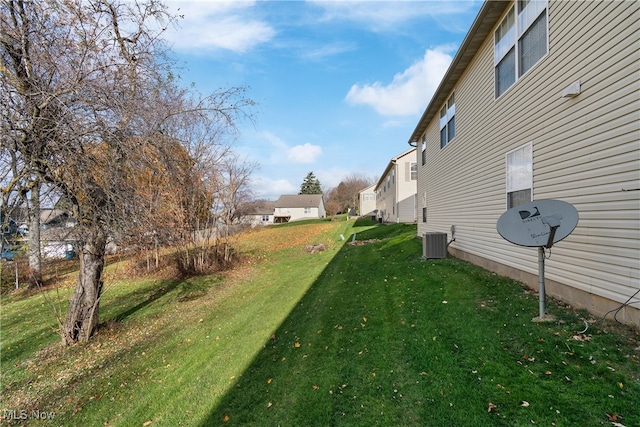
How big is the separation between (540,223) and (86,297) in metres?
7.84

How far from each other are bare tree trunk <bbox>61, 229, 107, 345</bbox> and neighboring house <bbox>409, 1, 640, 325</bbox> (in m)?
7.85

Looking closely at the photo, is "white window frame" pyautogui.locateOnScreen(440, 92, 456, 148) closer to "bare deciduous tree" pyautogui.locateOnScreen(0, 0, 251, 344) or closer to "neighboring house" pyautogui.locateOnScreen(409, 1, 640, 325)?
"neighboring house" pyautogui.locateOnScreen(409, 1, 640, 325)

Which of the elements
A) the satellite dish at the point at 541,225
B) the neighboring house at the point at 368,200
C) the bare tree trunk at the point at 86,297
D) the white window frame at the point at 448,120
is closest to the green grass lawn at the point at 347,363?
the bare tree trunk at the point at 86,297

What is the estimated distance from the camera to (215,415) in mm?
3273

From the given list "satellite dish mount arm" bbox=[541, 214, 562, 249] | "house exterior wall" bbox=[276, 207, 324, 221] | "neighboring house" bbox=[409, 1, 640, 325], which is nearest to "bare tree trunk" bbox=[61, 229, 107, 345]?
"satellite dish mount arm" bbox=[541, 214, 562, 249]

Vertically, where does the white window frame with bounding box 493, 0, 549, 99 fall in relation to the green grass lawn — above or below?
above

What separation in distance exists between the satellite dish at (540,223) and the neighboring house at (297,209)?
59.4m

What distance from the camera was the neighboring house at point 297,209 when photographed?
6375cm

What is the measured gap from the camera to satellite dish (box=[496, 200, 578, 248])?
3615mm

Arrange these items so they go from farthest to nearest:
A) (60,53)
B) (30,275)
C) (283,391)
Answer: (30,275)
(60,53)
(283,391)

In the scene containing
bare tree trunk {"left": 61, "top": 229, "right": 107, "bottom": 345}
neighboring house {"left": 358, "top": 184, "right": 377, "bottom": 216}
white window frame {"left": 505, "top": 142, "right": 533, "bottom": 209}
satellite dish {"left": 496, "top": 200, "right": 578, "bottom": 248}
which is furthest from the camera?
neighboring house {"left": 358, "top": 184, "right": 377, "bottom": 216}

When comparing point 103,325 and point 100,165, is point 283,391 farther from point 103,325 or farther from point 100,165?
point 103,325

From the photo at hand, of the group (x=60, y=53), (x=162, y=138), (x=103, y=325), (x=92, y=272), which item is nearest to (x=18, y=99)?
(x=60, y=53)

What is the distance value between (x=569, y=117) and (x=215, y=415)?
19.7 ft
